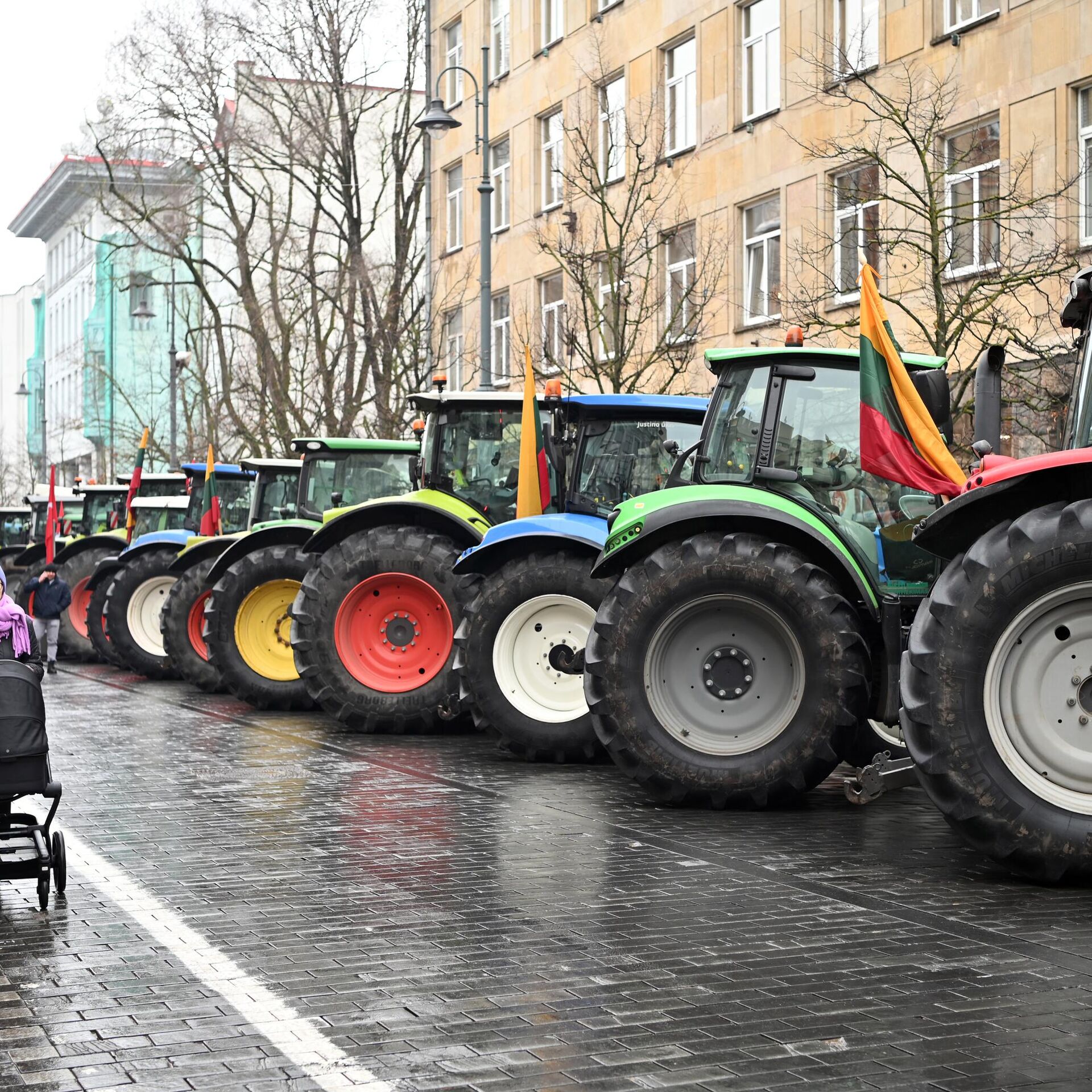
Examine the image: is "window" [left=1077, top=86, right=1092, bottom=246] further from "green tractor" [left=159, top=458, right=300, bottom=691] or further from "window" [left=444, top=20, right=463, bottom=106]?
"window" [left=444, top=20, right=463, bottom=106]

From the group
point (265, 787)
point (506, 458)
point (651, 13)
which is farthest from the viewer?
point (651, 13)

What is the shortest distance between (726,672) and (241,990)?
4656 mm

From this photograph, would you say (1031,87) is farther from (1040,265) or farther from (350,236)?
(350,236)

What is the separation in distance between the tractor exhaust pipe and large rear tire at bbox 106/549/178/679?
16.2 metres

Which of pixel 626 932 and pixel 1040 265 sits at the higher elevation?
pixel 1040 265

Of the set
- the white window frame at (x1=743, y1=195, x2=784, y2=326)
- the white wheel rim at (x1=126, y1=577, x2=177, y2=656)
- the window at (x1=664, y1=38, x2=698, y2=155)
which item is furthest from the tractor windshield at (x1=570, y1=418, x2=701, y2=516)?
the window at (x1=664, y1=38, x2=698, y2=155)

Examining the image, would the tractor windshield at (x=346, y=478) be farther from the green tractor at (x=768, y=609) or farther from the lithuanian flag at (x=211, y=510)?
the green tractor at (x=768, y=609)

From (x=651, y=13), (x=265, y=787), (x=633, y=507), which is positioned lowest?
(x=265, y=787)

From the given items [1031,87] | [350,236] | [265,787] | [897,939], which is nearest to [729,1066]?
[897,939]

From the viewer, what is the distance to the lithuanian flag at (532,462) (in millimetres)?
13352

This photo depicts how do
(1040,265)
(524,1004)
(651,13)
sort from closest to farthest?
(524,1004), (1040,265), (651,13)

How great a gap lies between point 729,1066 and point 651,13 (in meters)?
27.6

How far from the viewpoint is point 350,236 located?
35719mm

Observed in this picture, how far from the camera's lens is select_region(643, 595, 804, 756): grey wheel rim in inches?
394
